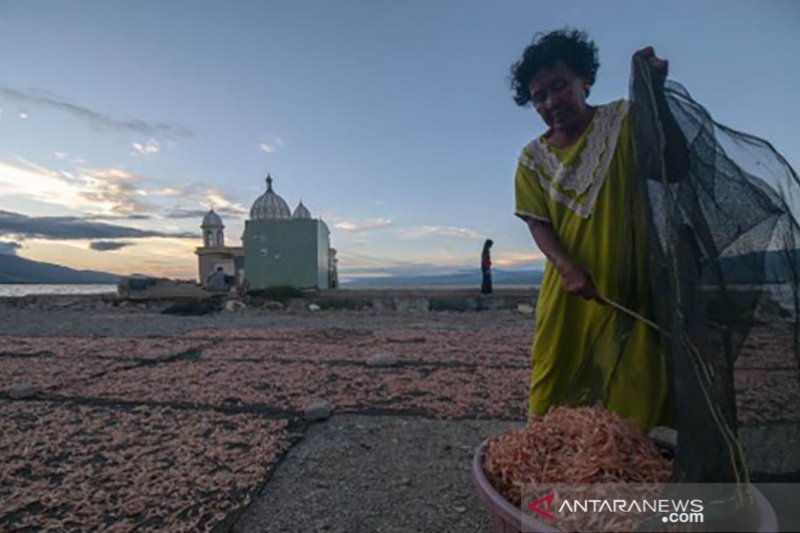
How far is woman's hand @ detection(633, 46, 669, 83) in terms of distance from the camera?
155 cm

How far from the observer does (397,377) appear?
191 inches

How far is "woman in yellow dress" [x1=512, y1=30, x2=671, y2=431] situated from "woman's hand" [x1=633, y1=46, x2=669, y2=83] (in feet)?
0.56

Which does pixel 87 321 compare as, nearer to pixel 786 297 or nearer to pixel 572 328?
pixel 572 328

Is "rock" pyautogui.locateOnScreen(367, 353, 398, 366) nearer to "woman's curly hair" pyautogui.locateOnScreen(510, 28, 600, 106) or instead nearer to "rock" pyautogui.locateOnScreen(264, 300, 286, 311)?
"woman's curly hair" pyautogui.locateOnScreen(510, 28, 600, 106)

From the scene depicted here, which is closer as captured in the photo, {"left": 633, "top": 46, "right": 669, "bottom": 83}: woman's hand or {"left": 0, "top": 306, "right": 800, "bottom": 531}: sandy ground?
{"left": 633, "top": 46, "right": 669, "bottom": 83}: woman's hand

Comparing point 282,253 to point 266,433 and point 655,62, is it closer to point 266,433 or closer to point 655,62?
point 266,433

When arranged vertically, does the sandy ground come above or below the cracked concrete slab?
above

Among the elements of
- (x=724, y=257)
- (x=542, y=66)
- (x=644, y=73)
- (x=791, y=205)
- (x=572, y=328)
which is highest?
(x=542, y=66)

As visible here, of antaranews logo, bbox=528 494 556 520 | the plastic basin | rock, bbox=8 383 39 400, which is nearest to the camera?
the plastic basin

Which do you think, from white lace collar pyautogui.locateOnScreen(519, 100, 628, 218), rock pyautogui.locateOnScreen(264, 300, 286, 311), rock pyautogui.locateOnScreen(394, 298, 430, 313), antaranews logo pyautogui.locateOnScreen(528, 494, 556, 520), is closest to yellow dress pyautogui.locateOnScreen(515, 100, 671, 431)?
white lace collar pyautogui.locateOnScreen(519, 100, 628, 218)

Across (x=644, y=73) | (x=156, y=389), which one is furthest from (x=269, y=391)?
(x=644, y=73)

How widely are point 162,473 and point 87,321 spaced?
1101 cm

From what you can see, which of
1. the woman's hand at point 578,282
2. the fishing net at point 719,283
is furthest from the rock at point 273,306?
the fishing net at point 719,283

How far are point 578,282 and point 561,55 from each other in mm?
1011
